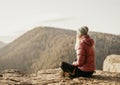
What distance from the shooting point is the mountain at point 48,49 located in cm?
13062

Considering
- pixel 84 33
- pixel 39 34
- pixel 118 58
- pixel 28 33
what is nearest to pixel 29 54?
pixel 39 34

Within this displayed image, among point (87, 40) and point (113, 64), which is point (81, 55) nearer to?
point (87, 40)

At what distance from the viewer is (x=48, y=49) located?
5940 inches

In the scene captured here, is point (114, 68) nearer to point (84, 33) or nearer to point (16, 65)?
point (84, 33)

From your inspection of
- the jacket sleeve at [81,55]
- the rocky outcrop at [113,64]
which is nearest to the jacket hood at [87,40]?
the jacket sleeve at [81,55]

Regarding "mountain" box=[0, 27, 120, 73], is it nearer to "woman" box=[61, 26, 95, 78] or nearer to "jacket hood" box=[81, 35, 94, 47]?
"woman" box=[61, 26, 95, 78]

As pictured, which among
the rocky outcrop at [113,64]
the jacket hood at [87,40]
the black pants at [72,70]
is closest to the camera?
the jacket hood at [87,40]

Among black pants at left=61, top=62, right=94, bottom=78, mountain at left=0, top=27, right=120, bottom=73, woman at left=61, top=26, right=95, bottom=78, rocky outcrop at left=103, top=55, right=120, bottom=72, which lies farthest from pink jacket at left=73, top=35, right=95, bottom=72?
mountain at left=0, top=27, right=120, bottom=73

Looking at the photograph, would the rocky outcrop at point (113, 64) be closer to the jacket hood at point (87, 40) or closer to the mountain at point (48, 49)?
the jacket hood at point (87, 40)

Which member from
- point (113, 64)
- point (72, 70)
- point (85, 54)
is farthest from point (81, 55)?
point (113, 64)

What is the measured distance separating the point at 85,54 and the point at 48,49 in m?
140

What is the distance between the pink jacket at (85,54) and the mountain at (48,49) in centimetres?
10972

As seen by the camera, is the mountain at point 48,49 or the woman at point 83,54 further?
the mountain at point 48,49

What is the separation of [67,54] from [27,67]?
1961 centimetres
